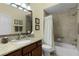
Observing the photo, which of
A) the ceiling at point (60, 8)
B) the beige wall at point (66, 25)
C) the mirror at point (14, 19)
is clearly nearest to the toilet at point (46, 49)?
the beige wall at point (66, 25)

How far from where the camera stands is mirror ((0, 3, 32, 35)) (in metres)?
1.79

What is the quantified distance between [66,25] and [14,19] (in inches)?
34.8

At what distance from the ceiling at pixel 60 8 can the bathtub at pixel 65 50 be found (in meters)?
0.57

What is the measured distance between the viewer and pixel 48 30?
1.90m

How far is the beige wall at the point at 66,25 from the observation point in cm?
181

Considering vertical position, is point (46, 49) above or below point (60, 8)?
below

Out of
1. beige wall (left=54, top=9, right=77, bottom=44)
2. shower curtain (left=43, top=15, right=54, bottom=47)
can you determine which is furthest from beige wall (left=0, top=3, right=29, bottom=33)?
beige wall (left=54, top=9, right=77, bottom=44)

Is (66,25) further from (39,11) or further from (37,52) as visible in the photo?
(37,52)

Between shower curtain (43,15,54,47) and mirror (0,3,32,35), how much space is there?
0.30 m

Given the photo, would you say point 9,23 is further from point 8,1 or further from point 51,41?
point 51,41

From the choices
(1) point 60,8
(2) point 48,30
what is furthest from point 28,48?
(1) point 60,8

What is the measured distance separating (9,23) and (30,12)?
0.40 m

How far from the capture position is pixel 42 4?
1828 mm

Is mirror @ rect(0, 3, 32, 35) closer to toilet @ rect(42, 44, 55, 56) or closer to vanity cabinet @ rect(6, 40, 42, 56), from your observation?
Answer: vanity cabinet @ rect(6, 40, 42, 56)
